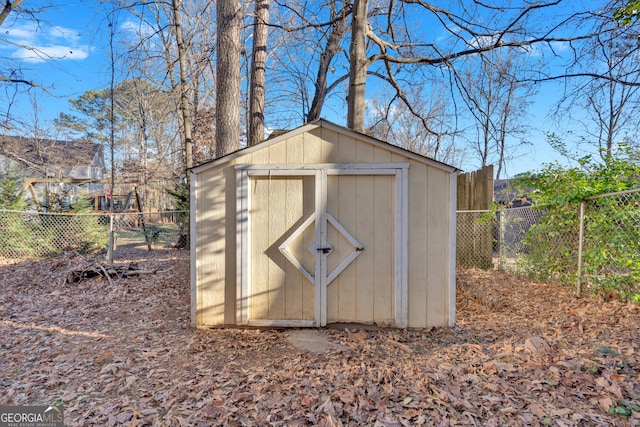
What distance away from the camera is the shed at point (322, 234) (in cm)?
355

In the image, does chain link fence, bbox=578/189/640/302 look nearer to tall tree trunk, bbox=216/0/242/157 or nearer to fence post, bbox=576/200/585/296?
fence post, bbox=576/200/585/296

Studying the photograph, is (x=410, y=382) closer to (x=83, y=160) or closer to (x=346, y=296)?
(x=346, y=296)

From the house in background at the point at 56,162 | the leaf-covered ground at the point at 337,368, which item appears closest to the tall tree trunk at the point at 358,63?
the leaf-covered ground at the point at 337,368

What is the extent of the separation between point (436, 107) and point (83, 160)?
20.4 metres

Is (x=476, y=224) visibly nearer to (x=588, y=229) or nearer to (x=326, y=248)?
(x=588, y=229)

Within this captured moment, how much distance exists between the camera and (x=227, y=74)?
225 inches

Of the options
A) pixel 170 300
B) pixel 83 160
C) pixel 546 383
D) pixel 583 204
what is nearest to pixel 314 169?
pixel 546 383

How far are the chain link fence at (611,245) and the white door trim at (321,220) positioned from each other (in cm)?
249

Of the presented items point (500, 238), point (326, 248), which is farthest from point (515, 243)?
point (326, 248)

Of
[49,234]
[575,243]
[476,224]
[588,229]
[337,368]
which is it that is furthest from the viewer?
[49,234]

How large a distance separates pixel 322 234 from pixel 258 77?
4.74m

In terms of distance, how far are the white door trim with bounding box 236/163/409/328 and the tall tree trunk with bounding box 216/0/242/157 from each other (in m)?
2.54

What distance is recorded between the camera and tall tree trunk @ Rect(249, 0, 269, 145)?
657cm

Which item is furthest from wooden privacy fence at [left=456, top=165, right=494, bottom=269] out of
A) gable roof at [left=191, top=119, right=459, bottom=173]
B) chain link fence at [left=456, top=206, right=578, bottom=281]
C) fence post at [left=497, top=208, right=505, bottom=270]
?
gable roof at [left=191, top=119, right=459, bottom=173]
